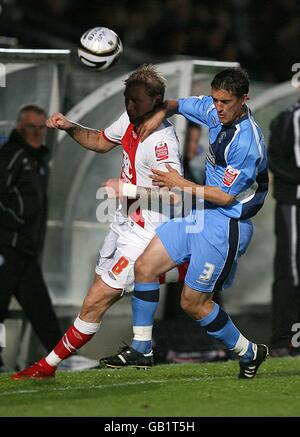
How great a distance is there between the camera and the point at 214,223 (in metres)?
8.74

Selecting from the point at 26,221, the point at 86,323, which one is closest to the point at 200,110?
the point at 86,323

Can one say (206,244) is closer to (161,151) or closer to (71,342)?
(161,151)

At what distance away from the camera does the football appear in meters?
9.03

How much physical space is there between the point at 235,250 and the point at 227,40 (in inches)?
347

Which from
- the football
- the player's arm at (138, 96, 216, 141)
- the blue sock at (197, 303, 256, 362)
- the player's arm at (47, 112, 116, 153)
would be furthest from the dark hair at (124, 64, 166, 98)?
the blue sock at (197, 303, 256, 362)

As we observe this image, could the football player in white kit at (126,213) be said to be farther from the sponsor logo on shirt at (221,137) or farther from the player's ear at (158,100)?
the sponsor logo on shirt at (221,137)

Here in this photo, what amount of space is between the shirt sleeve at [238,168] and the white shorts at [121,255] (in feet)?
2.94

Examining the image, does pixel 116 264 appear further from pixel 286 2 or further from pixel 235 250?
pixel 286 2

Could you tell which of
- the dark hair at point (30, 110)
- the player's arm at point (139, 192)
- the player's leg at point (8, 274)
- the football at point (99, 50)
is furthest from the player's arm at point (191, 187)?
the player's leg at point (8, 274)

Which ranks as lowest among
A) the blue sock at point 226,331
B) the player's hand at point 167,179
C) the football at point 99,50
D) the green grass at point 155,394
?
the green grass at point 155,394

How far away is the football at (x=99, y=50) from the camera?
356 inches

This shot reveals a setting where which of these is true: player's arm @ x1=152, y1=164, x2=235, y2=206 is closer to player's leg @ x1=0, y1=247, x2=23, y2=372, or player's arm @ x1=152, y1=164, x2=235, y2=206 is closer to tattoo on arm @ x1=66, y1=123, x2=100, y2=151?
A: tattoo on arm @ x1=66, y1=123, x2=100, y2=151

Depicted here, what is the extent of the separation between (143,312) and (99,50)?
1.96 m
